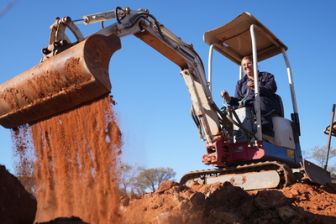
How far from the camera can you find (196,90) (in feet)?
25.5

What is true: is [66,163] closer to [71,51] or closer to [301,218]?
[71,51]

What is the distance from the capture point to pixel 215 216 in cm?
565

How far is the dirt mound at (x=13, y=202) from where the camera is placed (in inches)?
168

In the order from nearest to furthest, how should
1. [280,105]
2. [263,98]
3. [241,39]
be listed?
[263,98] < [280,105] < [241,39]

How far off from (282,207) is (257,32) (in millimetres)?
3724

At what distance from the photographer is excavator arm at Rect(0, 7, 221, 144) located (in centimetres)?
512

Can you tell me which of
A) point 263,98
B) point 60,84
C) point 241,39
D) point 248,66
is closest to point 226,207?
point 263,98

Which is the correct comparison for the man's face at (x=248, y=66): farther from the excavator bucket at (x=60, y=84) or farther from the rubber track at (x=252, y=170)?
the excavator bucket at (x=60, y=84)

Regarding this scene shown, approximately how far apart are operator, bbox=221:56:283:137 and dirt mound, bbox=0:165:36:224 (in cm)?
436

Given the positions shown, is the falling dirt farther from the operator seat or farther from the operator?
the operator seat

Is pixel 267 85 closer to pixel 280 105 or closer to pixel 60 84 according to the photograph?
pixel 280 105

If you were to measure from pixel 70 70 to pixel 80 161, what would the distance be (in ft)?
3.35

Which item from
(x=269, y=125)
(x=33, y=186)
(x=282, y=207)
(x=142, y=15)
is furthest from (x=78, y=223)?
(x=269, y=125)

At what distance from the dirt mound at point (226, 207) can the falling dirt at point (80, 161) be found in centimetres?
54
